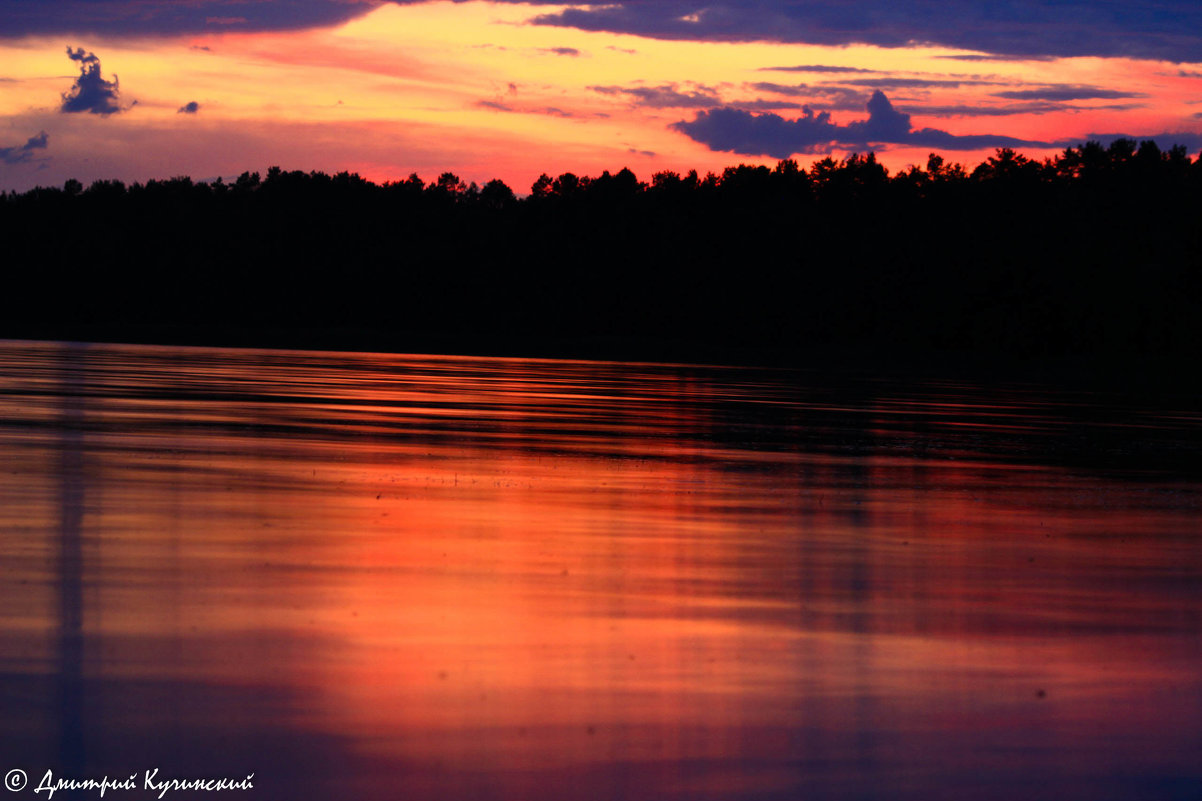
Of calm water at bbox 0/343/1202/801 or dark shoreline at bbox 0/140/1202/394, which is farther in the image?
dark shoreline at bbox 0/140/1202/394

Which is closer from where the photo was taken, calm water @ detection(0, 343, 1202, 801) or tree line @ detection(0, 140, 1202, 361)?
calm water @ detection(0, 343, 1202, 801)

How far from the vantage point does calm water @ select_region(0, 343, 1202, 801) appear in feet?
22.3

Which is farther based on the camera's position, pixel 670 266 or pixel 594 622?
pixel 670 266

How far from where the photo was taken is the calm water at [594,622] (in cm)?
680

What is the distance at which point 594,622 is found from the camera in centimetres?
955

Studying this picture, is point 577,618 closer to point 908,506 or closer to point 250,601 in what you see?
point 250,601

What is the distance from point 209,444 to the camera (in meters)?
20.6

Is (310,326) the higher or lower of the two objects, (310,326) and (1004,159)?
the lower

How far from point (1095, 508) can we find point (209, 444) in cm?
1154

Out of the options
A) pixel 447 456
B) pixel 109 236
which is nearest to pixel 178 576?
pixel 447 456

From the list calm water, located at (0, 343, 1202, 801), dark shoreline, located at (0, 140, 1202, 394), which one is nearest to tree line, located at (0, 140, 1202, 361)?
dark shoreline, located at (0, 140, 1202, 394)

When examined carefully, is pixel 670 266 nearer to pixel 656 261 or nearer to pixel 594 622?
pixel 656 261

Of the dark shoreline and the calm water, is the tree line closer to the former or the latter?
the dark shoreline

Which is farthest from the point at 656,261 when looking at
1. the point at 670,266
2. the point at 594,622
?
the point at 594,622
